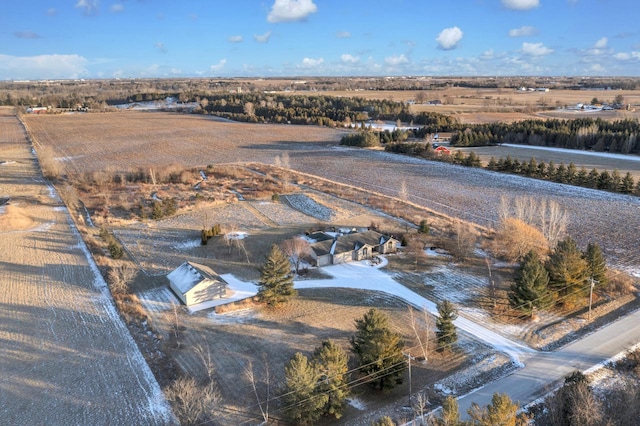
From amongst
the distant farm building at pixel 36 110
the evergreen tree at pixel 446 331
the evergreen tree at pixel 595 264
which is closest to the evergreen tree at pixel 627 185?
the evergreen tree at pixel 595 264

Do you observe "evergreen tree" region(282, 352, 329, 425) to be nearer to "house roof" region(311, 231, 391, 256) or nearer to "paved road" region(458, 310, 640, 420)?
"paved road" region(458, 310, 640, 420)

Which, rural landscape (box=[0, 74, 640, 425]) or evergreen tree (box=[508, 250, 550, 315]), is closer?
rural landscape (box=[0, 74, 640, 425])

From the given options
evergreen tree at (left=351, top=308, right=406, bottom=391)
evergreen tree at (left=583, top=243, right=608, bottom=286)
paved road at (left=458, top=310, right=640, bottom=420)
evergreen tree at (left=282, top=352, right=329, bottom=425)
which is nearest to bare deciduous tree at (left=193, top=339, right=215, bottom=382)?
evergreen tree at (left=282, top=352, right=329, bottom=425)

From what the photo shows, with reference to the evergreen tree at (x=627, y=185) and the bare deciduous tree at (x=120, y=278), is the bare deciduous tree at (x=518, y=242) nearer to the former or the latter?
the evergreen tree at (x=627, y=185)

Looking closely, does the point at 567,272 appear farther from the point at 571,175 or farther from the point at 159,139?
the point at 159,139

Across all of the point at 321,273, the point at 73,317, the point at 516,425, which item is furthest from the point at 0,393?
the point at 516,425

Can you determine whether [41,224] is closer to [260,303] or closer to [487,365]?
[260,303]
